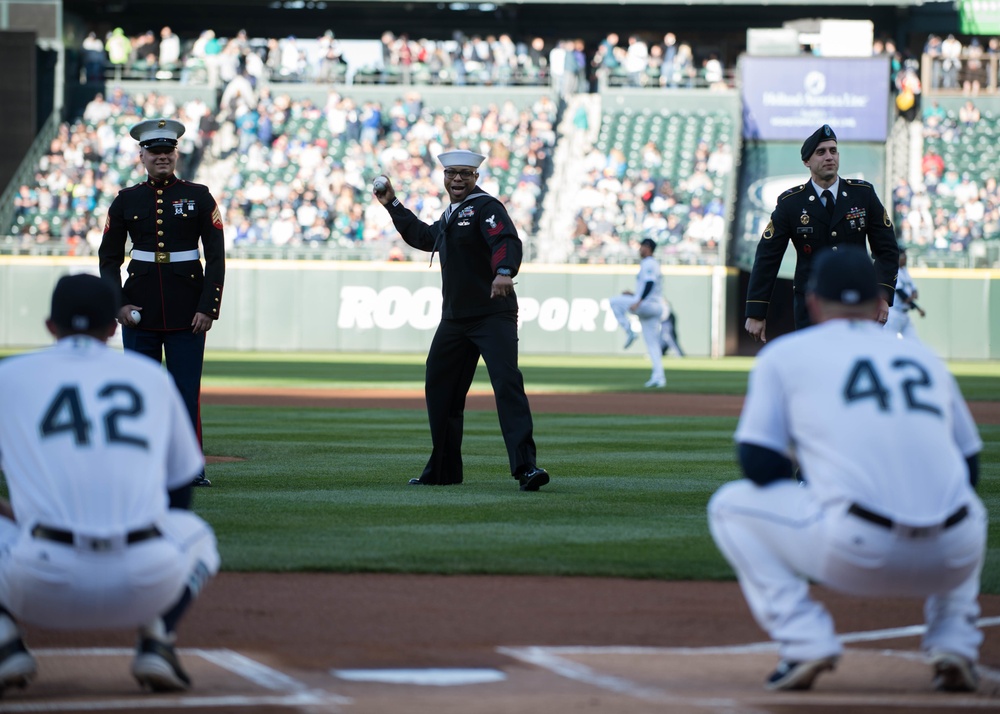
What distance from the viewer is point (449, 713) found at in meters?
3.98

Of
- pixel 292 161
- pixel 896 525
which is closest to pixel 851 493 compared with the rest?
pixel 896 525

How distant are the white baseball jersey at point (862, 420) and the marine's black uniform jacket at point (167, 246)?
5.43 metres

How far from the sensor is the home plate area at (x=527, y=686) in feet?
13.4

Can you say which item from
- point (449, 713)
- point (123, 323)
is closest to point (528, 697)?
point (449, 713)

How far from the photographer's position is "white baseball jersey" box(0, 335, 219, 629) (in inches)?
159

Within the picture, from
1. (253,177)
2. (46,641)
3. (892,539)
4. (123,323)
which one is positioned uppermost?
(253,177)

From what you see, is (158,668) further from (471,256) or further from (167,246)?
(471,256)

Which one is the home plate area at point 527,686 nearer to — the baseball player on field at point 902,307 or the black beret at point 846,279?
the black beret at point 846,279

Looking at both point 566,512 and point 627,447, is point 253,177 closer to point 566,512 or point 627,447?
point 627,447

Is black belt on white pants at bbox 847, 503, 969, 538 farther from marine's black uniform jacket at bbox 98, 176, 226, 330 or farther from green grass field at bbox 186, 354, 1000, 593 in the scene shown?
marine's black uniform jacket at bbox 98, 176, 226, 330

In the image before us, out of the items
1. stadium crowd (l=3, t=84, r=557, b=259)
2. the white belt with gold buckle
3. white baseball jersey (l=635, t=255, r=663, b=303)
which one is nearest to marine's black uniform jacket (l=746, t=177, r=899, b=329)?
the white belt with gold buckle

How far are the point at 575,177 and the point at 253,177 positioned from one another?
25.8 ft

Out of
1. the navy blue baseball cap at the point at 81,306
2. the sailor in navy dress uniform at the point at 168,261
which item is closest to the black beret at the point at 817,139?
the sailor in navy dress uniform at the point at 168,261

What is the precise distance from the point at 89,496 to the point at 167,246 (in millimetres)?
5274
